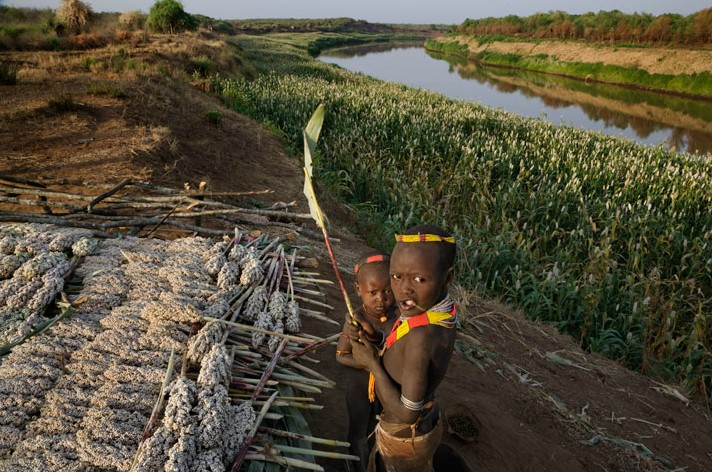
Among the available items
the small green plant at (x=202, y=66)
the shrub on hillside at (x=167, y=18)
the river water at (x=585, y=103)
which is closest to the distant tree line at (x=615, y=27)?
the river water at (x=585, y=103)

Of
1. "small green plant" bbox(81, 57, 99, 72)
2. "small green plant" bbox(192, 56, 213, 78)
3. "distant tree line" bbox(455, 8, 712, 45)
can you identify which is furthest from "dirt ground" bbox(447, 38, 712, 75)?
"small green plant" bbox(81, 57, 99, 72)

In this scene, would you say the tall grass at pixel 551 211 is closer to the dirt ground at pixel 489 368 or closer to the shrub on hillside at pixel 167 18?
the dirt ground at pixel 489 368

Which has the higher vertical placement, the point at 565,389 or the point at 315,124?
the point at 315,124

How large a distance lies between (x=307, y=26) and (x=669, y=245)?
110 metres

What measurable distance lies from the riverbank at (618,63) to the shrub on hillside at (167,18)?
3396 cm

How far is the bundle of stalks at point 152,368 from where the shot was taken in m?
1.85

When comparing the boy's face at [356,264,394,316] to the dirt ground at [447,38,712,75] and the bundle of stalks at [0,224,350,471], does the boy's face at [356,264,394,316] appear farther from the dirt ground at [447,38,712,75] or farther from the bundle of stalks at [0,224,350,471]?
the dirt ground at [447,38,712,75]

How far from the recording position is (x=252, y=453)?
200 cm

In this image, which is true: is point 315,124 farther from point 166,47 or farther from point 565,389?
point 166,47

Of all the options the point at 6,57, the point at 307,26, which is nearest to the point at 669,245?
the point at 6,57

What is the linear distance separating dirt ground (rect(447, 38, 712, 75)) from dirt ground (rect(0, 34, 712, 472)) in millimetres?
36104

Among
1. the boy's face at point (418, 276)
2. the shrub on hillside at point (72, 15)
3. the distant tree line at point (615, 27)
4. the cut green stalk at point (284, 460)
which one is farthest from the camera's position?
the distant tree line at point (615, 27)

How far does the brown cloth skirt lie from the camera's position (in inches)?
72.3

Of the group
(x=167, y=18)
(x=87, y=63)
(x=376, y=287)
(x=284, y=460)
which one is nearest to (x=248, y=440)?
(x=284, y=460)
